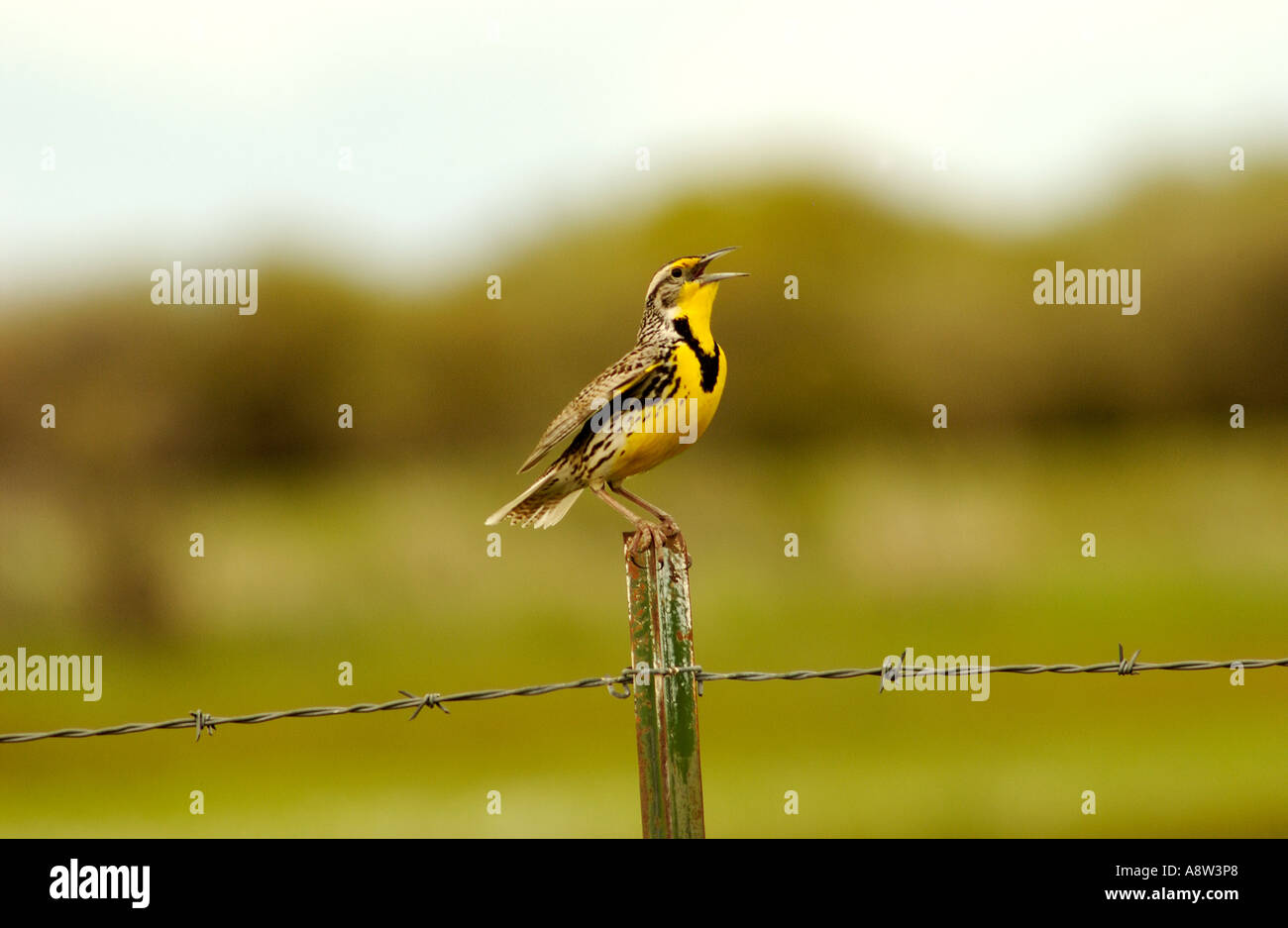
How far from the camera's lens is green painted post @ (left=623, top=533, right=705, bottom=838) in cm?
407

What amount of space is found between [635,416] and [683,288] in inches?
26.7

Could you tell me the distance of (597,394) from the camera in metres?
5.64

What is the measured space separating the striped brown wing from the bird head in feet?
0.98

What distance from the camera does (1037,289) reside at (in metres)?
22.9

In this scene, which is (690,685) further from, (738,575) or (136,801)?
(136,801)

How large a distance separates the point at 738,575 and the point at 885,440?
14.4 feet
